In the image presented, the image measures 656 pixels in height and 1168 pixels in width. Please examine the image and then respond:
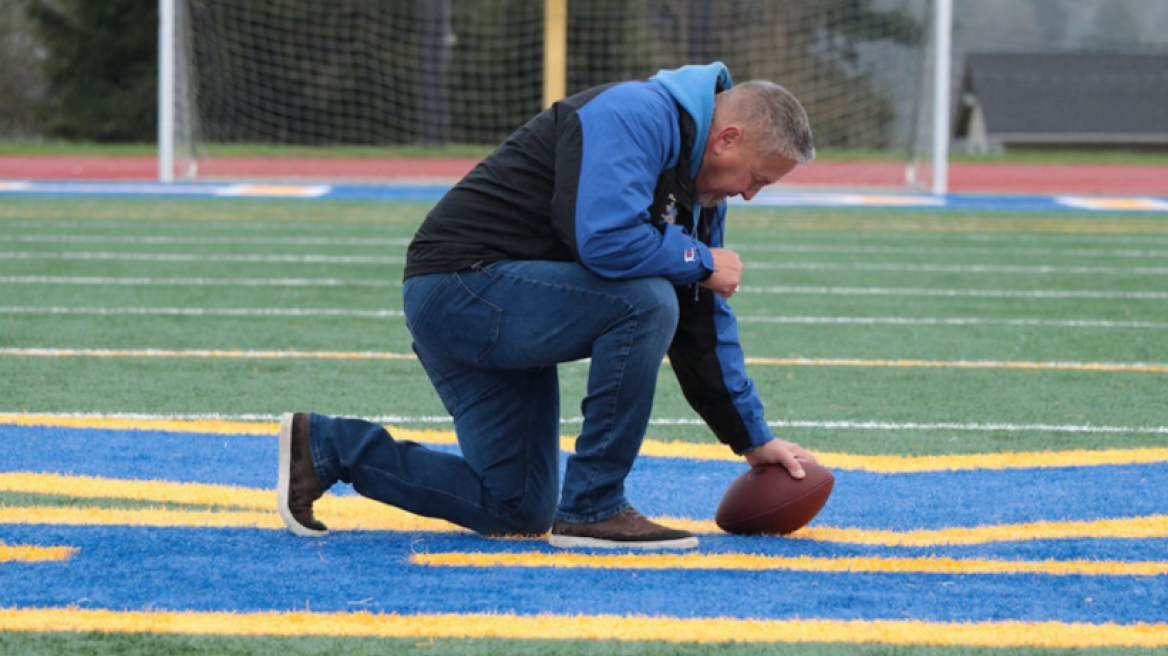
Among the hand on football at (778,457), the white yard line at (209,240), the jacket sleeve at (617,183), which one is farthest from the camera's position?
the white yard line at (209,240)

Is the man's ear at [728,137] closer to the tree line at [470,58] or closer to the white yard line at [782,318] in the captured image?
the white yard line at [782,318]

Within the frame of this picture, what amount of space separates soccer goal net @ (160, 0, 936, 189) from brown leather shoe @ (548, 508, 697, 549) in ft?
61.2

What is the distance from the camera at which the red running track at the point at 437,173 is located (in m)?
22.4

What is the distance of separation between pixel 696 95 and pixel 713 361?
70 cm

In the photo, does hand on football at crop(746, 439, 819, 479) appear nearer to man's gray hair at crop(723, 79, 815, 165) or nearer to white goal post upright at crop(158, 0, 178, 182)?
man's gray hair at crop(723, 79, 815, 165)

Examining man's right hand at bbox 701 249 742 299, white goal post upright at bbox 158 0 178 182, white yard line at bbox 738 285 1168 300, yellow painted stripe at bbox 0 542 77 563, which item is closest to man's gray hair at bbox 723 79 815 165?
man's right hand at bbox 701 249 742 299

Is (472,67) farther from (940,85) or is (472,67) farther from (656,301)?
(656,301)

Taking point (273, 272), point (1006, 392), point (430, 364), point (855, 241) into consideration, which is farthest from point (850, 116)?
point (430, 364)

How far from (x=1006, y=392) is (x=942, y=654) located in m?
3.90

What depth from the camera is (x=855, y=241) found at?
14.6m

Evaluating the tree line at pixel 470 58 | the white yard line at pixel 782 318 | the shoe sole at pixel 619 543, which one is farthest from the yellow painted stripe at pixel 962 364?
the tree line at pixel 470 58

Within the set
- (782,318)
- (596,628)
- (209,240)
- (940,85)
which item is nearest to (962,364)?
(782,318)

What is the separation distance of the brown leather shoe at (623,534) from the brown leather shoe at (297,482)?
0.61 metres

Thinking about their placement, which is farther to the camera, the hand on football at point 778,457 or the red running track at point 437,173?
the red running track at point 437,173
